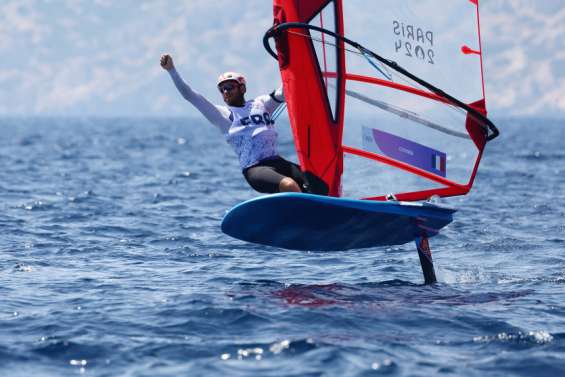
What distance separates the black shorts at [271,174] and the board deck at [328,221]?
45 centimetres

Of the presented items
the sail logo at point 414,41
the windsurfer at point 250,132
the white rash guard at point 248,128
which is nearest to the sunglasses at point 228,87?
the windsurfer at point 250,132

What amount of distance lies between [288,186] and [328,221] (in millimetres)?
600

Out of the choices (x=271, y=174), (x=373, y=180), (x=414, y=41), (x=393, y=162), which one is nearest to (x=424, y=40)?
(x=414, y=41)

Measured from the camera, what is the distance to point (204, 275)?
43.1 ft

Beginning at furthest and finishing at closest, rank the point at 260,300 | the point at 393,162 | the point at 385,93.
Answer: the point at 393,162 → the point at 385,93 → the point at 260,300

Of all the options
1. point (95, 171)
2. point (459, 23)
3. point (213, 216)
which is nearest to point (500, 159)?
point (95, 171)

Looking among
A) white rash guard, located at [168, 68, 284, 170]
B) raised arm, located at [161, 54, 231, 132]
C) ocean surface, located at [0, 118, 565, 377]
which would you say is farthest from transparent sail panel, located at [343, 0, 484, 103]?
ocean surface, located at [0, 118, 565, 377]

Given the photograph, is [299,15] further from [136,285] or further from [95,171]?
[95,171]

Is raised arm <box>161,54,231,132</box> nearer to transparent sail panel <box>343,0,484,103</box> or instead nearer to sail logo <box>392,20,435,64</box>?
transparent sail panel <box>343,0,484,103</box>

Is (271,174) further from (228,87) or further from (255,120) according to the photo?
(228,87)

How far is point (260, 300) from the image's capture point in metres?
11.2

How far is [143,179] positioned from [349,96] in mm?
19077

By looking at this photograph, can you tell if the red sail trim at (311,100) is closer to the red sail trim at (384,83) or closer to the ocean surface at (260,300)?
the red sail trim at (384,83)

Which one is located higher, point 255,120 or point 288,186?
point 255,120
